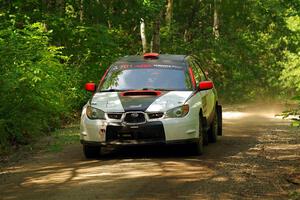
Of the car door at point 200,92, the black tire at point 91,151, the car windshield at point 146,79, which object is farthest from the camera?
the car door at point 200,92

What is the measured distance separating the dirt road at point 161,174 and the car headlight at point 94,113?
0.77 meters

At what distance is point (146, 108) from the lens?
34.4 feet

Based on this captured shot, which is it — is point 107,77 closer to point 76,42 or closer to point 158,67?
point 158,67

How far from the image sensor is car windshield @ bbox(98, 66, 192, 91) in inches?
456

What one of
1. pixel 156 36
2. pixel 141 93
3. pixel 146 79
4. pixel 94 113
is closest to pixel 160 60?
pixel 146 79

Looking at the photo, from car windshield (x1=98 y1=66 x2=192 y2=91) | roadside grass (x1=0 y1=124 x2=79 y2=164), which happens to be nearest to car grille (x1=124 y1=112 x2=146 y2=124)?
car windshield (x1=98 y1=66 x2=192 y2=91)

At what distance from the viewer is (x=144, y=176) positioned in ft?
29.2

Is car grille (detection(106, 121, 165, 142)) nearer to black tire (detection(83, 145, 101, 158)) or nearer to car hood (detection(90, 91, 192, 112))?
car hood (detection(90, 91, 192, 112))

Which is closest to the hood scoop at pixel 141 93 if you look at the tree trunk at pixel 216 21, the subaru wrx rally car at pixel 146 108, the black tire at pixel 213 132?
the subaru wrx rally car at pixel 146 108

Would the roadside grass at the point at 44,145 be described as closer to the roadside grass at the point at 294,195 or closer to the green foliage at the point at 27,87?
the green foliage at the point at 27,87

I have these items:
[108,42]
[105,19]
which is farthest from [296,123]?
[105,19]

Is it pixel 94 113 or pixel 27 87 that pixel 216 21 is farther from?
pixel 94 113

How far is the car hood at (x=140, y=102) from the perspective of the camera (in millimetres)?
10531

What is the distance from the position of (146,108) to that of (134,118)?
264 millimetres
